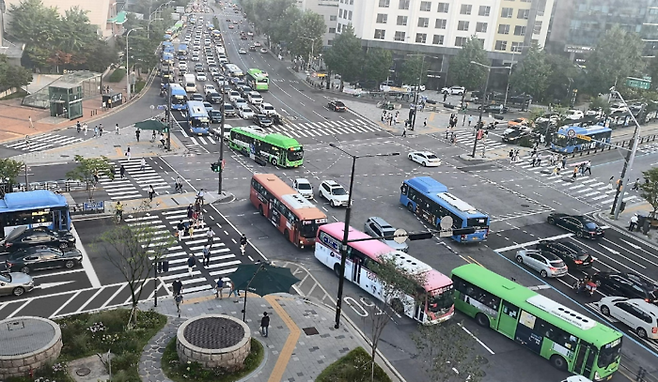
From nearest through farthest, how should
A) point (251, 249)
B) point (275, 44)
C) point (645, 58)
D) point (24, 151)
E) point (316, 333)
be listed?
point (316, 333) < point (251, 249) < point (24, 151) < point (645, 58) < point (275, 44)

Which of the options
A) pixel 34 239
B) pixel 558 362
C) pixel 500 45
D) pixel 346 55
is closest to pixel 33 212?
pixel 34 239

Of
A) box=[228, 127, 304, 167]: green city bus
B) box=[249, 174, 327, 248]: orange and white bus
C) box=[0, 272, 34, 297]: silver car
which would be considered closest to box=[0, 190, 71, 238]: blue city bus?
box=[0, 272, 34, 297]: silver car

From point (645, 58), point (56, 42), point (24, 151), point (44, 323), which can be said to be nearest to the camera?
point (44, 323)

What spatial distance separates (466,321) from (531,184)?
31.7 metres

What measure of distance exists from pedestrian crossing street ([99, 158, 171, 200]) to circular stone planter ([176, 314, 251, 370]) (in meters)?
23.6

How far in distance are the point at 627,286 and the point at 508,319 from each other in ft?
35.8

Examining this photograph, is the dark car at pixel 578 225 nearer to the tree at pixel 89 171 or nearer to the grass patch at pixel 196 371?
the grass patch at pixel 196 371

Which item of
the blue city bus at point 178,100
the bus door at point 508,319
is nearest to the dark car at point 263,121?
the blue city bus at point 178,100

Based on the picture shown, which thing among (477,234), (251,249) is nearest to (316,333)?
(251,249)

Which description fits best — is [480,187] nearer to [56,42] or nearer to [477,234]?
[477,234]

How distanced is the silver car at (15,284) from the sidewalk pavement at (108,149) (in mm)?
25699

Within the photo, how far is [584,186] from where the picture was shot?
61000 mm

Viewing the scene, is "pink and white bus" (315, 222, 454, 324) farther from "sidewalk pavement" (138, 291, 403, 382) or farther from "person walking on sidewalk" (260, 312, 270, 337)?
"person walking on sidewalk" (260, 312, 270, 337)

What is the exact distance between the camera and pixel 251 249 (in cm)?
3956
